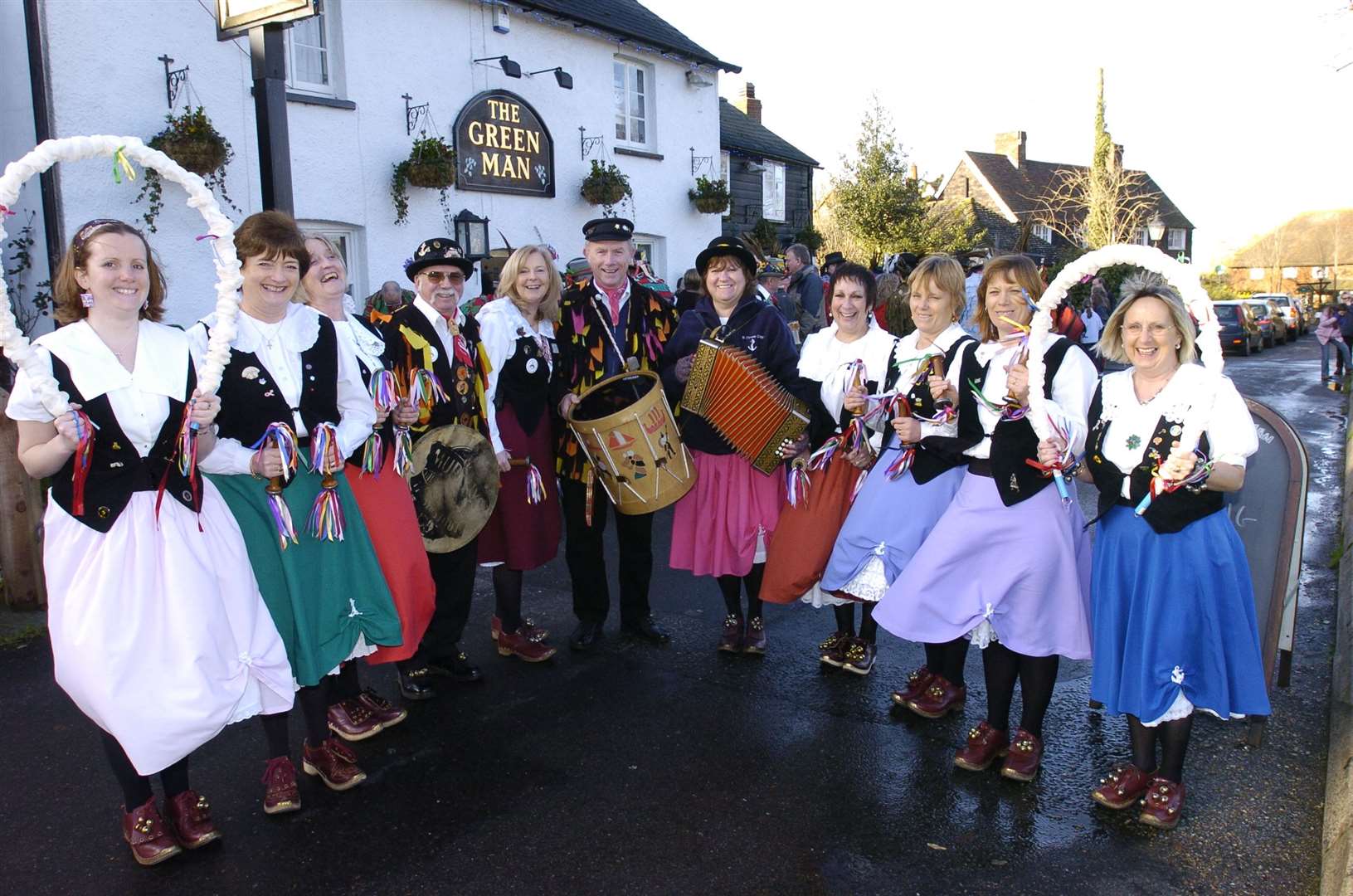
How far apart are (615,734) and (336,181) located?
8375mm

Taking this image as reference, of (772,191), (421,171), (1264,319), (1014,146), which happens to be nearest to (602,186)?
(421,171)

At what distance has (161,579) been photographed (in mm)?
2898

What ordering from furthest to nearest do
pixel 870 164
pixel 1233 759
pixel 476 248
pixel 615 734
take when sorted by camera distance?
pixel 870 164, pixel 476 248, pixel 615 734, pixel 1233 759

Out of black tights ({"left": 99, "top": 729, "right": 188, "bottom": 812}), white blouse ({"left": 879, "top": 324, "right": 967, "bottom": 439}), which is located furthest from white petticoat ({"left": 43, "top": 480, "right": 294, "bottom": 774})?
white blouse ({"left": 879, "top": 324, "right": 967, "bottom": 439})

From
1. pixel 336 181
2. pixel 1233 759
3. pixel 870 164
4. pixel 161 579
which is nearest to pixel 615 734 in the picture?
pixel 161 579

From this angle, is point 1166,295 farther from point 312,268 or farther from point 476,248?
point 476,248

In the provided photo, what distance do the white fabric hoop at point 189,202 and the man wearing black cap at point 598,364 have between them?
1743 mm

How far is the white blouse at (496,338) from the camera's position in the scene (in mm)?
4383

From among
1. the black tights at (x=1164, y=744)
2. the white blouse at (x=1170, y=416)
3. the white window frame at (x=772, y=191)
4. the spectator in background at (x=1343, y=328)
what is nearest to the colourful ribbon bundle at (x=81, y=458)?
the white blouse at (x=1170, y=416)

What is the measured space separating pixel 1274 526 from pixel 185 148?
8846 millimetres

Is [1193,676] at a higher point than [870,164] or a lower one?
lower

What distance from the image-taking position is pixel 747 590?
185 inches

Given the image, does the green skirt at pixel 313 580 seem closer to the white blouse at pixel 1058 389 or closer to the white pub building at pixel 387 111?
the white blouse at pixel 1058 389

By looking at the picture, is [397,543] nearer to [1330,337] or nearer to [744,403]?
[744,403]
